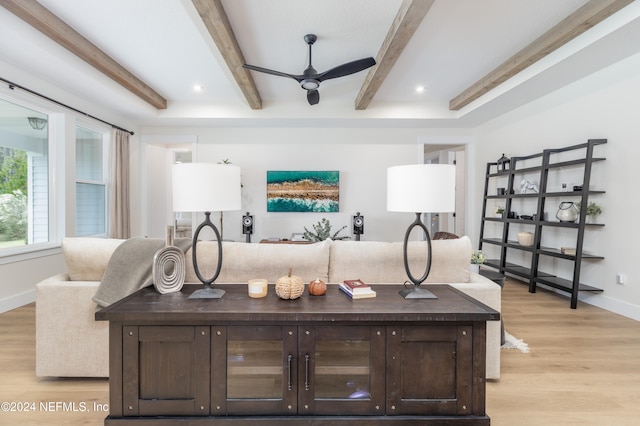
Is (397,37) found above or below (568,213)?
above

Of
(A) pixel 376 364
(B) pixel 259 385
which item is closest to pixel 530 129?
(A) pixel 376 364

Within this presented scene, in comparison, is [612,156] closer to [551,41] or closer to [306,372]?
[551,41]

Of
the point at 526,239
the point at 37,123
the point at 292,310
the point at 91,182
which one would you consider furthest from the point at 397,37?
the point at 91,182

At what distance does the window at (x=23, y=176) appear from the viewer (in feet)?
9.93

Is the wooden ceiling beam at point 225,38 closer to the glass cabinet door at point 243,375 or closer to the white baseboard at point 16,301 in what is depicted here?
the glass cabinet door at point 243,375

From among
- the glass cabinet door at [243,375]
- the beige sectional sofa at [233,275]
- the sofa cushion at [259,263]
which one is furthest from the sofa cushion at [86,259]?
the glass cabinet door at [243,375]

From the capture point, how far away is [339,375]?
1321 millimetres

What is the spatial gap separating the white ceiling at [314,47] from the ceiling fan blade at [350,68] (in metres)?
0.35

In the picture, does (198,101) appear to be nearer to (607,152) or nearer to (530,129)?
(530,129)

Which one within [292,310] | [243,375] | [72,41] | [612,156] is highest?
[72,41]

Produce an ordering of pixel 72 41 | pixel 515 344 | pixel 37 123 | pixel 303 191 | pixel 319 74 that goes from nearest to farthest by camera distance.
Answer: pixel 515 344, pixel 72 41, pixel 319 74, pixel 37 123, pixel 303 191

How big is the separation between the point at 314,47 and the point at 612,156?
3.26 m

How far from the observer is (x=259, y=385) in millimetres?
1325

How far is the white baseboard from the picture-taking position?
2871mm
